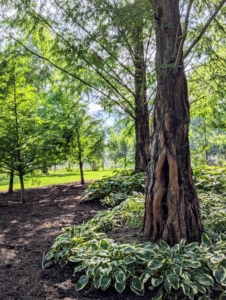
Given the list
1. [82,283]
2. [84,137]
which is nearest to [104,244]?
[82,283]

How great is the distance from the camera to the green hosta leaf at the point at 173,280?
5.09 feet

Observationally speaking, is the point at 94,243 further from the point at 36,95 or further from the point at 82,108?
the point at 82,108

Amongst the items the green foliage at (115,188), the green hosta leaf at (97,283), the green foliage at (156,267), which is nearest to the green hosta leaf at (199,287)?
the green foliage at (156,267)

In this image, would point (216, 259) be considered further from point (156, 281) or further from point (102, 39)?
point (102, 39)

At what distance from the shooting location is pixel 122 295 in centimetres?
165

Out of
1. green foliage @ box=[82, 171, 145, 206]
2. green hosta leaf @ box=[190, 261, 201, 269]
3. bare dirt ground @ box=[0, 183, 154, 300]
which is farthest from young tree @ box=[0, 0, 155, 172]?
bare dirt ground @ box=[0, 183, 154, 300]

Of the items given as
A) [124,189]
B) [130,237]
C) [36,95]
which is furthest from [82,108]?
[130,237]

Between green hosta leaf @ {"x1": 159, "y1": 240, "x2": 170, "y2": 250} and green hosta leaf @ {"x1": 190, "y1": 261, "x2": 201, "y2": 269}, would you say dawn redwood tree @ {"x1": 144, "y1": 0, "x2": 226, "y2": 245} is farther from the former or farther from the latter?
green hosta leaf @ {"x1": 190, "y1": 261, "x2": 201, "y2": 269}

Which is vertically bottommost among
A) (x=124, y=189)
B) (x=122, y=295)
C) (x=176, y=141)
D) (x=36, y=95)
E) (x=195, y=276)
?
(x=122, y=295)

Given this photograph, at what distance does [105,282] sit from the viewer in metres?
1.64

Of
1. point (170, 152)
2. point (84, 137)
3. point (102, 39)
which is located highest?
point (102, 39)

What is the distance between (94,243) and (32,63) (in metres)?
3.34

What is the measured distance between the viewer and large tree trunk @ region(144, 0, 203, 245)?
6.73 ft

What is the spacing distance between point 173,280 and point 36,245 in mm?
1463
